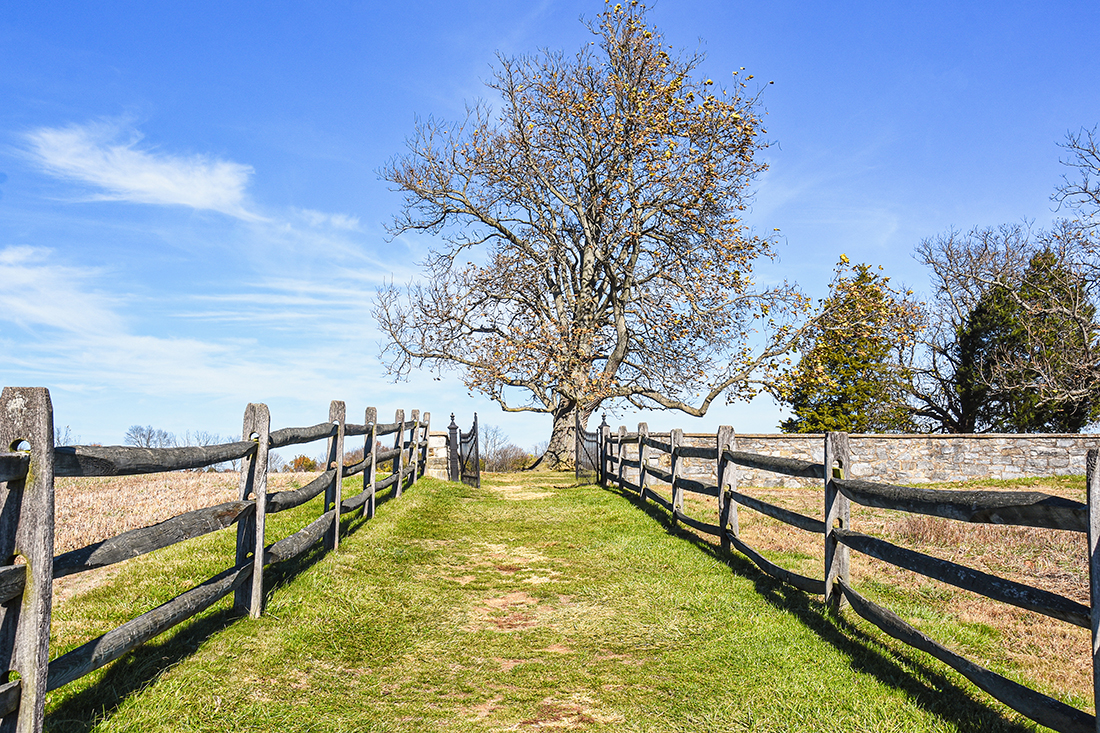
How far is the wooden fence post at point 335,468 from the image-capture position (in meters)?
8.61

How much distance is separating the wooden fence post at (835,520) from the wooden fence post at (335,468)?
533cm

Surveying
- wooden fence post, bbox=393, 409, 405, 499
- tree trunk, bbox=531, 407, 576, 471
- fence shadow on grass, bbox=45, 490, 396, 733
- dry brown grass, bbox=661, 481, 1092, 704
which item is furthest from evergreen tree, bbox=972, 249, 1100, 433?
fence shadow on grass, bbox=45, 490, 396, 733

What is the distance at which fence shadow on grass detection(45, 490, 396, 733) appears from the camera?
399 cm

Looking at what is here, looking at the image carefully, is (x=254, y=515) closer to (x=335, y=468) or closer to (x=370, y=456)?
(x=335, y=468)

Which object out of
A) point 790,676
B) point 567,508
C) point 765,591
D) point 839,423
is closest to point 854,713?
point 790,676

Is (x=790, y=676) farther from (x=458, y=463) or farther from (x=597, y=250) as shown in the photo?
(x=597, y=250)

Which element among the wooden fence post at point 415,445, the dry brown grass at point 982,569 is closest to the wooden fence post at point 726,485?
the dry brown grass at point 982,569

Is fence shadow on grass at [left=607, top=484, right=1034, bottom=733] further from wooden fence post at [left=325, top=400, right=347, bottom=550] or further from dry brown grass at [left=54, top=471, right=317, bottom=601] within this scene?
dry brown grass at [left=54, top=471, right=317, bottom=601]

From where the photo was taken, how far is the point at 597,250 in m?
22.9

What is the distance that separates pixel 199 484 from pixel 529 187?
44.7 feet

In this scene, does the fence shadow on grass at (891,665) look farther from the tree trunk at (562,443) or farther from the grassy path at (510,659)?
the tree trunk at (562,443)

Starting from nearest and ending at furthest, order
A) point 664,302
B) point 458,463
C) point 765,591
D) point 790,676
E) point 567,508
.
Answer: point 790,676 < point 765,591 < point 567,508 < point 458,463 < point 664,302

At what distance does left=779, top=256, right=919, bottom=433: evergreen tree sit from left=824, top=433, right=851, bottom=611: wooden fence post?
15.5 m

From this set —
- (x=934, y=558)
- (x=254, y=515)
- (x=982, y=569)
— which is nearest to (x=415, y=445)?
(x=254, y=515)
